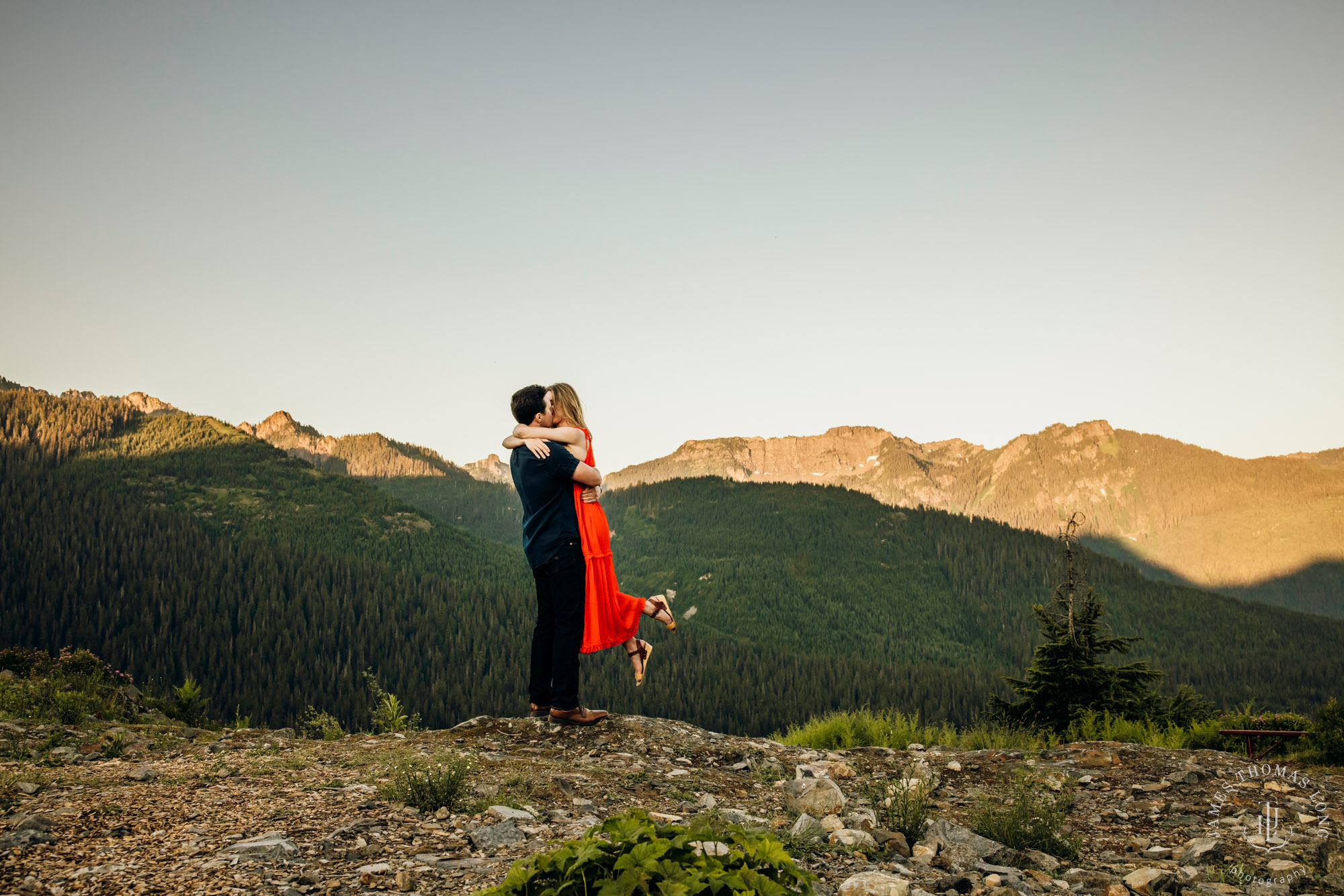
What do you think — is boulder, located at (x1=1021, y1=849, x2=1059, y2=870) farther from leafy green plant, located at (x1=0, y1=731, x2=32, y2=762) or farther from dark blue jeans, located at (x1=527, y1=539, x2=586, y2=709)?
leafy green plant, located at (x1=0, y1=731, x2=32, y2=762)

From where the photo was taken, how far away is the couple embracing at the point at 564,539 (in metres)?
8.13

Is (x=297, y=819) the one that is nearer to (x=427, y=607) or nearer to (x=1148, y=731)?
(x=1148, y=731)

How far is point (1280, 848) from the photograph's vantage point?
562 centimetres

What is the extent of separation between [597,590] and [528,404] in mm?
2392

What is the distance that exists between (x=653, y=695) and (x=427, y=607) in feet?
134

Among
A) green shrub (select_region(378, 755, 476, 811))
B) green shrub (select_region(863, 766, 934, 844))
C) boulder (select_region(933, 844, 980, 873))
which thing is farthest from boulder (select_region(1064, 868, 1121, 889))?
green shrub (select_region(378, 755, 476, 811))

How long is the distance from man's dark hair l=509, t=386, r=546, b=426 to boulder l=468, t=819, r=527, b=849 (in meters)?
4.67

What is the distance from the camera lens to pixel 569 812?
5.42 meters

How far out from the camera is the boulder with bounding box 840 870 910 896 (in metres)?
4.02

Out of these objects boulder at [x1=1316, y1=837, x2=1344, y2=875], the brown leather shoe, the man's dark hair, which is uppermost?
the man's dark hair

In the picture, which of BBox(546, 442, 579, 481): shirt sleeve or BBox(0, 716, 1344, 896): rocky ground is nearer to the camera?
BBox(0, 716, 1344, 896): rocky ground

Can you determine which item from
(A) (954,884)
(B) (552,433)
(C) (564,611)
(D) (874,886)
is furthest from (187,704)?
(A) (954,884)

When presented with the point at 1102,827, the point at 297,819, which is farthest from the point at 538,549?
the point at 1102,827

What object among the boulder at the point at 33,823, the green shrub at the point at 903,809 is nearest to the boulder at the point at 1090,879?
the green shrub at the point at 903,809
